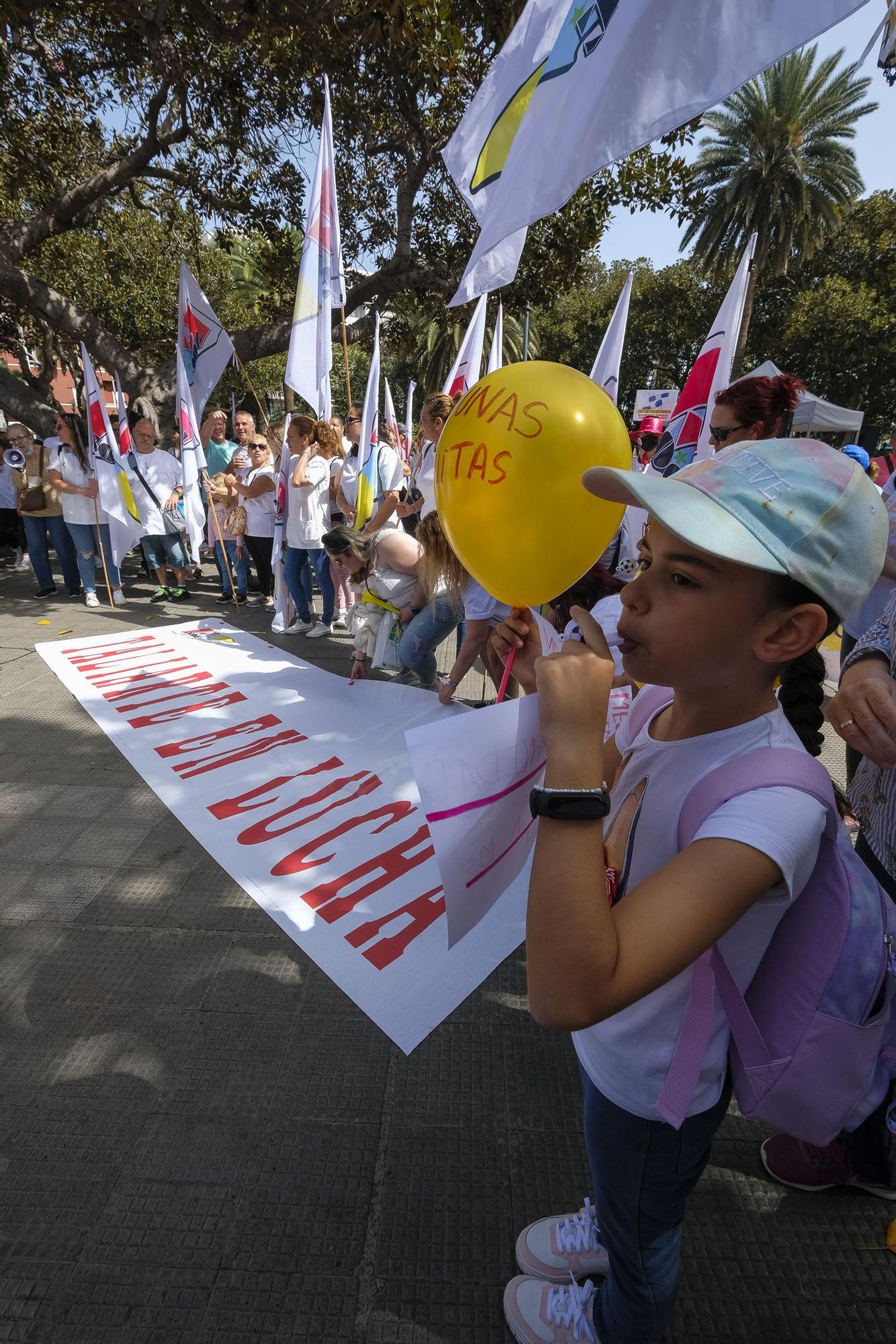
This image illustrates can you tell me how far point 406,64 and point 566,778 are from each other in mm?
9265

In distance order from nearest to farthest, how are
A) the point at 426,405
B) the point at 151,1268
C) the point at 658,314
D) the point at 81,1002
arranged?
the point at 151,1268, the point at 81,1002, the point at 426,405, the point at 658,314

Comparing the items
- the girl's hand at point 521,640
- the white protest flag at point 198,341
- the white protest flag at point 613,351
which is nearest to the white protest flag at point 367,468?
the white protest flag at point 198,341

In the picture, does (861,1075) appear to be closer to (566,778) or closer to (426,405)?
(566,778)

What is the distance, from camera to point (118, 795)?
3.46 m

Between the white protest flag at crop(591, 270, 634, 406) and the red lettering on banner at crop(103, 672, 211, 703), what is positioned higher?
the white protest flag at crop(591, 270, 634, 406)

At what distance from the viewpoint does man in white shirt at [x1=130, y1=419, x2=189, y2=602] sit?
7.11 meters

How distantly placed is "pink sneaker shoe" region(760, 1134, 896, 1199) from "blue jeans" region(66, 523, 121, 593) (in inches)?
277

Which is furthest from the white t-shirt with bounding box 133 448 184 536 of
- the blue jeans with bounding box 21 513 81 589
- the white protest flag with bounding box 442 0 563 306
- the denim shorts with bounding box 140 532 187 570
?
the white protest flag with bounding box 442 0 563 306

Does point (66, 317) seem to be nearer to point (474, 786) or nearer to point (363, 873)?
point (363, 873)

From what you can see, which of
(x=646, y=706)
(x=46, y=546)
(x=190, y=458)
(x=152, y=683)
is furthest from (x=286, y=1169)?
(x=46, y=546)

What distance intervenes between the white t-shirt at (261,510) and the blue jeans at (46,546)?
1956 millimetres

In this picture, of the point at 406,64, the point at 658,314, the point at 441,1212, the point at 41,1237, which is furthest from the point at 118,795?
the point at 658,314

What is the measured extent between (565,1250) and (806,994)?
91 cm

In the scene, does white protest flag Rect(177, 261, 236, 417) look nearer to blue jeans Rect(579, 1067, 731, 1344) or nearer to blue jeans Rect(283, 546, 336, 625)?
blue jeans Rect(283, 546, 336, 625)
